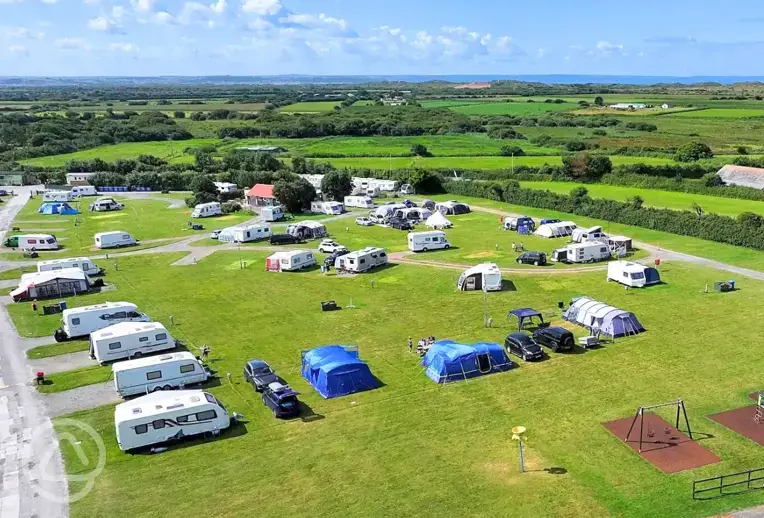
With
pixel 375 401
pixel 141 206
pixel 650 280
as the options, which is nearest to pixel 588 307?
pixel 650 280

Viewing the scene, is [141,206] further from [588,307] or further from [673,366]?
[673,366]

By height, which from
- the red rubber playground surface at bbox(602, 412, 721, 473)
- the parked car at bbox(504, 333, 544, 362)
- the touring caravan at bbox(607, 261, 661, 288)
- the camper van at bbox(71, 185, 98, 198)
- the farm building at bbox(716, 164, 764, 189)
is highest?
the farm building at bbox(716, 164, 764, 189)

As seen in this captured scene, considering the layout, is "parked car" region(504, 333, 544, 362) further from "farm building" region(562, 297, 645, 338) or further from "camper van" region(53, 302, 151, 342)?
"camper van" region(53, 302, 151, 342)

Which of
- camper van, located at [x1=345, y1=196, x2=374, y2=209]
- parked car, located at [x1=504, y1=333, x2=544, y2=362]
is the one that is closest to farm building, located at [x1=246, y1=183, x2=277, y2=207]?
camper van, located at [x1=345, y1=196, x2=374, y2=209]

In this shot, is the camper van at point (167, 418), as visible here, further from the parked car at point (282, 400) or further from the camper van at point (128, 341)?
the camper van at point (128, 341)

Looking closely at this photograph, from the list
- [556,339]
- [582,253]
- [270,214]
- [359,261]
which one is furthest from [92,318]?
[582,253]

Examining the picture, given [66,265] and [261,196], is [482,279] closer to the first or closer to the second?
[66,265]
